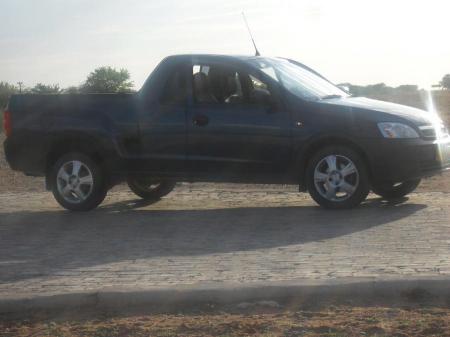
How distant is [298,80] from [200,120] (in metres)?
1.34

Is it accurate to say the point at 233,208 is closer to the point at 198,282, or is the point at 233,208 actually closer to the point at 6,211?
the point at 6,211

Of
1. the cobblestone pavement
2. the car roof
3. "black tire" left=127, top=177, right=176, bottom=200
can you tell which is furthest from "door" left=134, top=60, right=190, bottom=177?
"black tire" left=127, top=177, right=176, bottom=200

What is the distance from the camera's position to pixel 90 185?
40.9 feet

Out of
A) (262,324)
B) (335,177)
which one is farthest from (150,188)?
(262,324)

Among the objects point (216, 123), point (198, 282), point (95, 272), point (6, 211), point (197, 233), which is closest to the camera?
point (198, 282)

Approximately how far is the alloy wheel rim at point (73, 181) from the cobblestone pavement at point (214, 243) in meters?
0.26

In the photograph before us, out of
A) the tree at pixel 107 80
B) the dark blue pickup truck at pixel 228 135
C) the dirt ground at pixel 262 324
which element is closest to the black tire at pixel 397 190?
the dark blue pickup truck at pixel 228 135

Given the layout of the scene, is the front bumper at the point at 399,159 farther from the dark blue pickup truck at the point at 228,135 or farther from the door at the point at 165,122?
the door at the point at 165,122

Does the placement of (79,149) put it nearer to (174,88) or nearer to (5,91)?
(174,88)

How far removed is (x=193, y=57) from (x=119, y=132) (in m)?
1.31

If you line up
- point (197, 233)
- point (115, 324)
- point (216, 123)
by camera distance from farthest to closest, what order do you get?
point (216, 123) → point (197, 233) → point (115, 324)

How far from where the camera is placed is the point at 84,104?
41.0 feet

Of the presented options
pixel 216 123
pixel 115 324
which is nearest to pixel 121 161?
pixel 216 123

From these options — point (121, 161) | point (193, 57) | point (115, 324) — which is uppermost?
point (193, 57)
